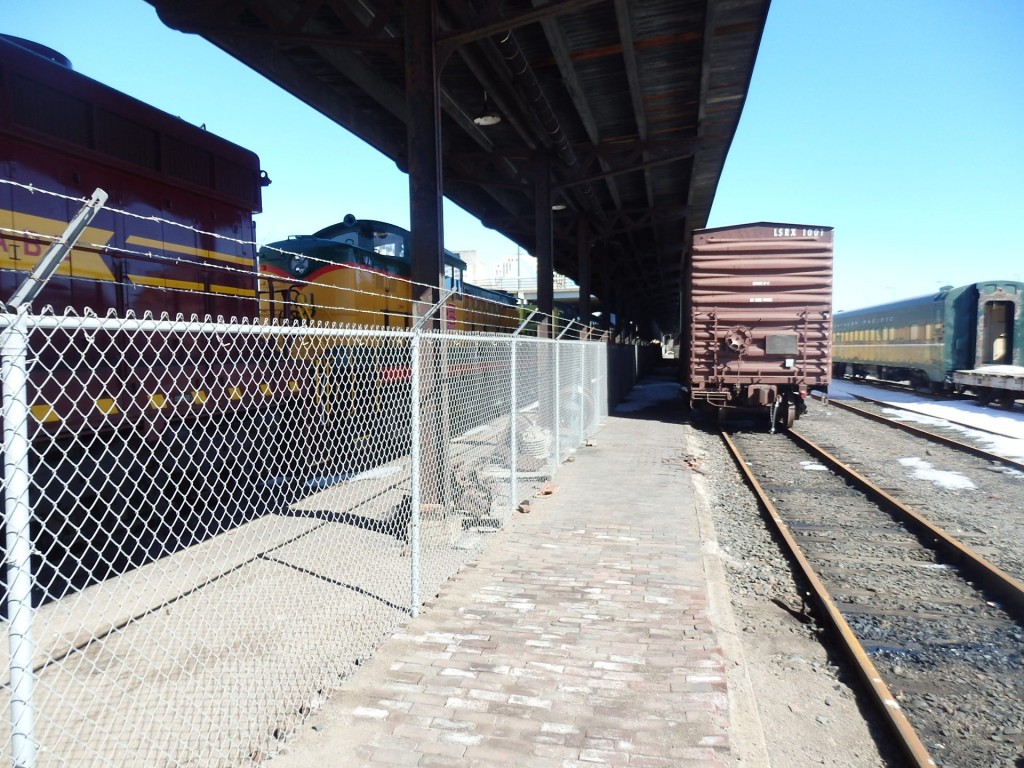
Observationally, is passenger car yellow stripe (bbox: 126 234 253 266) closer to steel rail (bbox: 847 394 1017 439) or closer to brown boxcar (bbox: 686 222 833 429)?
brown boxcar (bbox: 686 222 833 429)

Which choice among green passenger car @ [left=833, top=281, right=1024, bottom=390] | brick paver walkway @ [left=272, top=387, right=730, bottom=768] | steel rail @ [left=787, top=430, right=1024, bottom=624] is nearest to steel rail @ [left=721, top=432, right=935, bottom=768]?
brick paver walkway @ [left=272, top=387, right=730, bottom=768]

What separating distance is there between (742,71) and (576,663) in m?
10.8

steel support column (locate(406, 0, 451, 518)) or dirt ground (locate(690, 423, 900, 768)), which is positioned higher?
steel support column (locate(406, 0, 451, 518))

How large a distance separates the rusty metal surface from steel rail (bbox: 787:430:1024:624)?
4.09m

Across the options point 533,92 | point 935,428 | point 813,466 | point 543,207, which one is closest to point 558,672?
point 813,466

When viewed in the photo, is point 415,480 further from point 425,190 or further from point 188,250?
point 188,250

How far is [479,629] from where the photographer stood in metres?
4.08

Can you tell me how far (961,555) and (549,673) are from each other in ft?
14.6

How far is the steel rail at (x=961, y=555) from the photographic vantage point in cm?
495

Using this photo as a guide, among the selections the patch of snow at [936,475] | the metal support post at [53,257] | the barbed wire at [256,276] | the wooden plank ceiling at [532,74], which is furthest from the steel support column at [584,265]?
the metal support post at [53,257]

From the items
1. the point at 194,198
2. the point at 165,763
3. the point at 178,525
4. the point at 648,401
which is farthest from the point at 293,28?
the point at 648,401

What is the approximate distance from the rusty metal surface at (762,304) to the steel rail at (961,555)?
409 centimetres

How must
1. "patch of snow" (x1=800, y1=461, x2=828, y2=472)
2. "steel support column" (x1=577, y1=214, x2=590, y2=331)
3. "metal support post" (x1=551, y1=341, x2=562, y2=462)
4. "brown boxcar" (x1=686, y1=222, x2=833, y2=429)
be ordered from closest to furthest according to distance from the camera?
"metal support post" (x1=551, y1=341, x2=562, y2=462)
"patch of snow" (x1=800, y1=461, x2=828, y2=472)
"brown boxcar" (x1=686, y1=222, x2=833, y2=429)
"steel support column" (x1=577, y1=214, x2=590, y2=331)

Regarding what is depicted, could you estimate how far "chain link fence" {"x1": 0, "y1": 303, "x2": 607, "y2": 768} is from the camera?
2.46 metres
